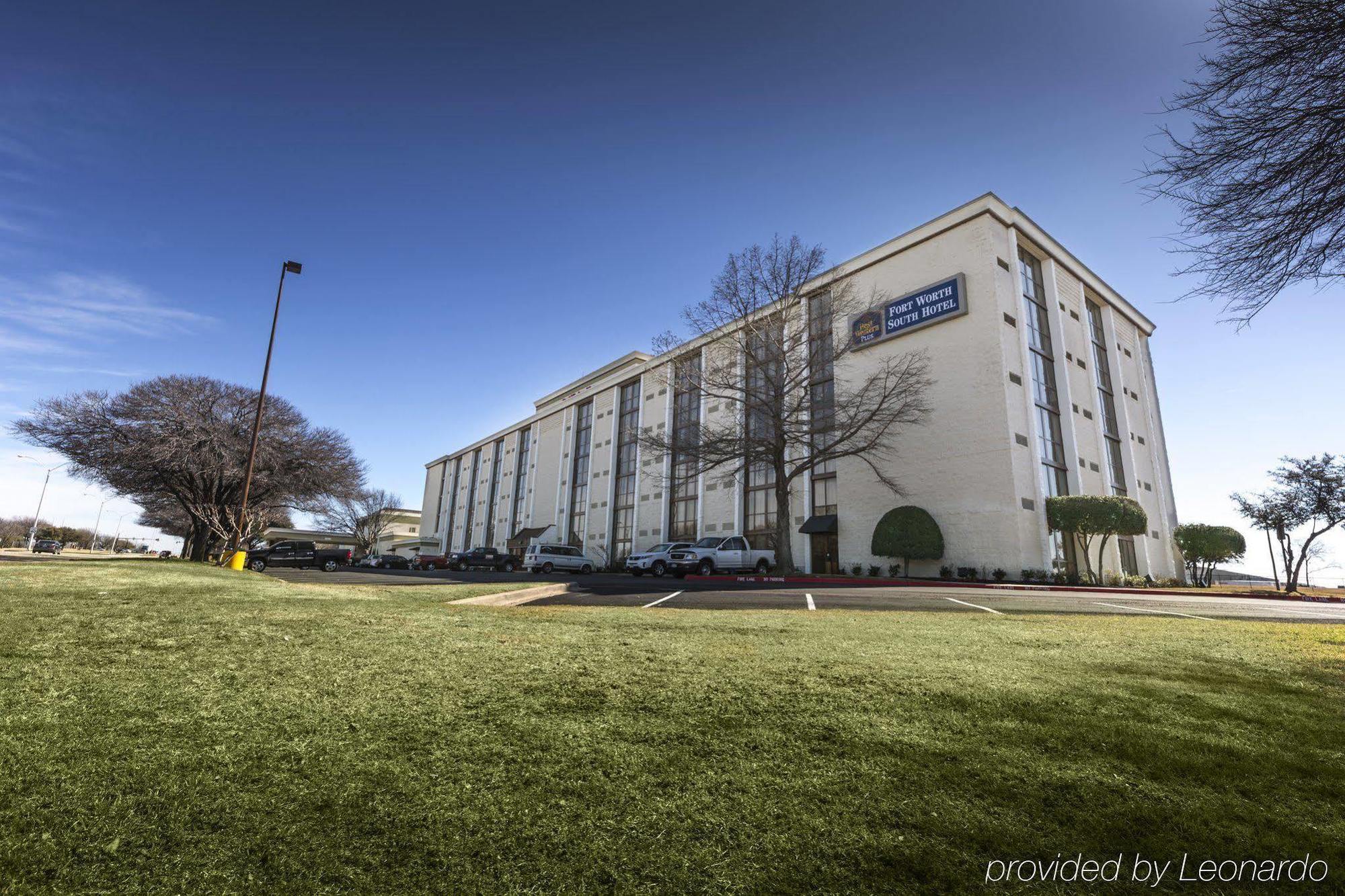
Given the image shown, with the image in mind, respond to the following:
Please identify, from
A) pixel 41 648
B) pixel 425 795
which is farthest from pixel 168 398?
pixel 425 795

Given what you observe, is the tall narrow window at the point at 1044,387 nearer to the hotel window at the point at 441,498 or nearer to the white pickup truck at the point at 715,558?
the white pickup truck at the point at 715,558

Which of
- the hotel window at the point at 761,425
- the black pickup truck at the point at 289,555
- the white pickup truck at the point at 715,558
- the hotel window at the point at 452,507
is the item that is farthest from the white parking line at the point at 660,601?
the hotel window at the point at 452,507

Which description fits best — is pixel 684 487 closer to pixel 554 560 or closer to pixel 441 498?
pixel 554 560

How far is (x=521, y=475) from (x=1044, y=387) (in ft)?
161

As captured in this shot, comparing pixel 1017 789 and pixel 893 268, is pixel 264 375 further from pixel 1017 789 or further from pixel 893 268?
pixel 893 268

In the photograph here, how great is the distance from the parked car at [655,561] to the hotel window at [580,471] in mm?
22313

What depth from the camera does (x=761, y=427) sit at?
31.9 meters

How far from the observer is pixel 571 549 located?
1441 inches

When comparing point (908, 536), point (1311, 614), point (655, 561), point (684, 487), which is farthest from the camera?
point (684, 487)

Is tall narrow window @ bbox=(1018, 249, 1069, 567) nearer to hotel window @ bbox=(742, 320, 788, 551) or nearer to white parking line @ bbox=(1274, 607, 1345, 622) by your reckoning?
hotel window @ bbox=(742, 320, 788, 551)

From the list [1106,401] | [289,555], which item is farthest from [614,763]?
[1106,401]

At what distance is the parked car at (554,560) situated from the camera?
33938 mm

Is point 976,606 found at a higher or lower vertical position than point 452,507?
lower

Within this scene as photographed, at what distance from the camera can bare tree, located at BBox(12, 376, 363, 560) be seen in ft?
76.3
